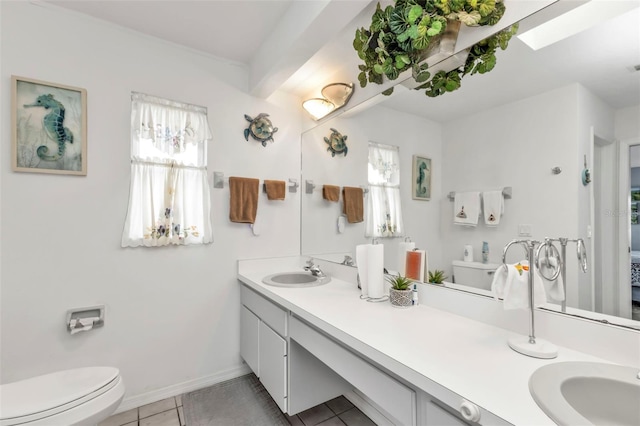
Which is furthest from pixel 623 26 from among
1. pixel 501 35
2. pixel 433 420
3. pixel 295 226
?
pixel 295 226

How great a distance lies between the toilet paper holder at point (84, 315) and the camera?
65.8 inches

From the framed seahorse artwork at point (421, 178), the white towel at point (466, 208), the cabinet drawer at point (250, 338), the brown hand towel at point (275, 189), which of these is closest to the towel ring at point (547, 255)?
the white towel at point (466, 208)

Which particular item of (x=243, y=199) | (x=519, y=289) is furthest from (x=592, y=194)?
(x=243, y=199)

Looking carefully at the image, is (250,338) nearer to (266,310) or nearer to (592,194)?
(266,310)

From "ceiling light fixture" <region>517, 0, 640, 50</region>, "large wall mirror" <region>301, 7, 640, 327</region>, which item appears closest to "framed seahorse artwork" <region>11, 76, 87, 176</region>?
"large wall mirror" <region>301, 7, 640, 327</region>

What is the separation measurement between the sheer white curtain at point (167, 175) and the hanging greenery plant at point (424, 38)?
4.36 ft

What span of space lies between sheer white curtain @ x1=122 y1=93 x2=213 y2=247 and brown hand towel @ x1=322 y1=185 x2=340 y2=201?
89 centimetres

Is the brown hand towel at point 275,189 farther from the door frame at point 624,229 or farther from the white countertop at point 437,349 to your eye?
the door frame at point 624,229

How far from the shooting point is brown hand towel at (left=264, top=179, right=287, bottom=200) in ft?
7.65

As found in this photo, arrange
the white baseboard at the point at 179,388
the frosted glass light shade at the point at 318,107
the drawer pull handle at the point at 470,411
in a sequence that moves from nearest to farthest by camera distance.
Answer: the drawer pull handle at the point at 470,411 → the white baseboard at the point at 179,388 → the frosted glass light shade at the point at 318,107

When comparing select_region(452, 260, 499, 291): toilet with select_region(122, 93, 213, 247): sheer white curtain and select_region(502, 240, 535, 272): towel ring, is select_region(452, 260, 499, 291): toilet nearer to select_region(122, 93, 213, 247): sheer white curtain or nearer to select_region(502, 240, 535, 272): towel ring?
select_region(502, 240, 535, 272): towel ring

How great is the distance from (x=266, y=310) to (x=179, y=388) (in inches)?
36.0

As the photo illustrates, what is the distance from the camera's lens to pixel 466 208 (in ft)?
4.27

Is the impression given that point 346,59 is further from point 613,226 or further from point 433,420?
point 433,420
